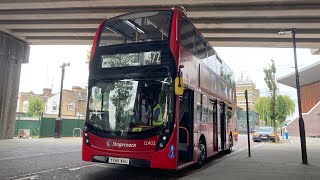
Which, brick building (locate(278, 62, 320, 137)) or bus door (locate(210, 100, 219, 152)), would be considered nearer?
bus door (locate(210, 100, 219, 152))

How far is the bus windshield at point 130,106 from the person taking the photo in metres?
7.77

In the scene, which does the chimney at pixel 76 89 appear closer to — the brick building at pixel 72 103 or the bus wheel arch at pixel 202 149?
the brick building at pixel 72 103

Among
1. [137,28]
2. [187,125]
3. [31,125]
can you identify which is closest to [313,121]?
[31,125]

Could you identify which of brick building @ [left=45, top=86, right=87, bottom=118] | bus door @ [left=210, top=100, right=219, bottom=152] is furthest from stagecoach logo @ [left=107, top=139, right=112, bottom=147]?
brick building @ [left=45, top=86, right=87, bottom=118]

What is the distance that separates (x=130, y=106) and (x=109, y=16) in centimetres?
1281

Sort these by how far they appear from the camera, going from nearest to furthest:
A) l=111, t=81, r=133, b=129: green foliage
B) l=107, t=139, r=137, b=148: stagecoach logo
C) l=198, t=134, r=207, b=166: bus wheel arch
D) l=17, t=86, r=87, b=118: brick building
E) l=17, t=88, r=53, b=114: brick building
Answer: l=107, t=139, r=137, b=148: stagecoach logo → l=111, t=81, r=133, b=129: green foliage → l=198, t=134, r=207, b=166: bus wheel arch → l=17, t=86, r=87, b=118: brick building → l=17, t=88, r=53, b=114: brick building

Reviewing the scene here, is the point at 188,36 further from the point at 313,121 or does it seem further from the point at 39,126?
the point at 313,121

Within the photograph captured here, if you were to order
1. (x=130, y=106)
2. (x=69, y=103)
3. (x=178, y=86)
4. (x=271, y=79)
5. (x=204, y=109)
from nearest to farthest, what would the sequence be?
(x=178, y=86)
(x=130, y=106)
(x=204, y=109)
(x=271, y=79)
(x=69, y=103)

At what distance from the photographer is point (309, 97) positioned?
51.3 meters

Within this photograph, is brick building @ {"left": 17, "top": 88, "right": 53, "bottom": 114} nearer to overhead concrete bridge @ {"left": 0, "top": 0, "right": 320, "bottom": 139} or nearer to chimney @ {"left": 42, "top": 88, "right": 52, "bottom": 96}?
chimney @ {"left": 42, "top": 88, "right": 52, "bottom": 96}

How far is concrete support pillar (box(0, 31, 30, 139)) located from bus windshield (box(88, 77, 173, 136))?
1777 cm

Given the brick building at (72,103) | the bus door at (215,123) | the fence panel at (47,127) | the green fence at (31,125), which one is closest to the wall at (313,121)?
the fence panel at (47,127)

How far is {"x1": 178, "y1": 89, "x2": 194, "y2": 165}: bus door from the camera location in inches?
→ 349

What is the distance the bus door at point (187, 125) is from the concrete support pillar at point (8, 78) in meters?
18.4
